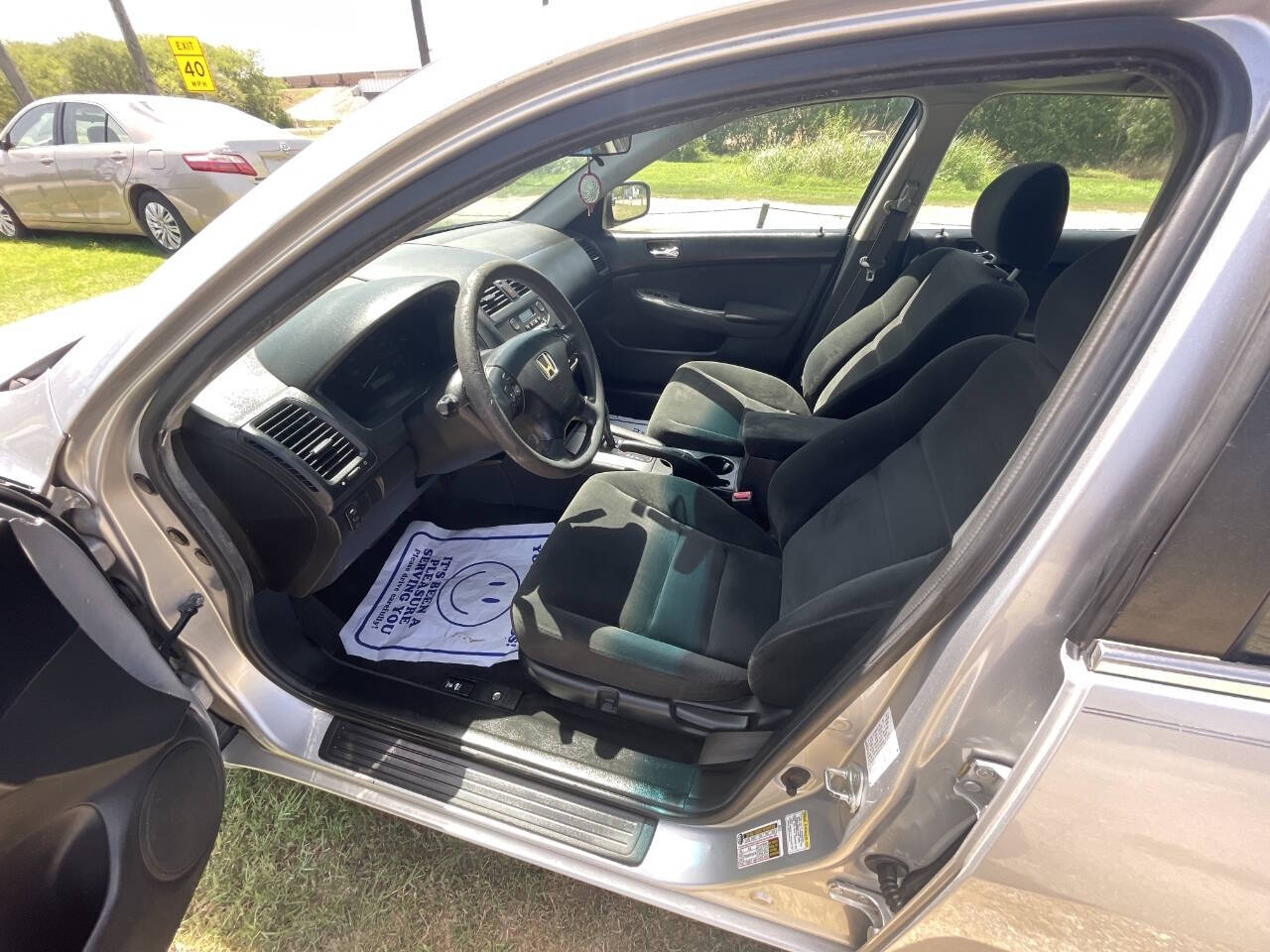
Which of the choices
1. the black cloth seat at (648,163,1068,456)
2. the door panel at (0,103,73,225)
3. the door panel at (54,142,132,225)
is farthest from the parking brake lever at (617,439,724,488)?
the door panel at (0,103,73,225)

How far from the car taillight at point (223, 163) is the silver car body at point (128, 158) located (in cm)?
2

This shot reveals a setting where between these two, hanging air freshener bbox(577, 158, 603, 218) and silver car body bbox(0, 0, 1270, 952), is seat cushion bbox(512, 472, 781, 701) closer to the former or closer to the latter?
silver car body bbox(0, 0, 1270, 952)

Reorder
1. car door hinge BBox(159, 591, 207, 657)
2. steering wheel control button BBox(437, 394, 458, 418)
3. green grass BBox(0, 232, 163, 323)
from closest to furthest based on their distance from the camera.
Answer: car door hinge BBox(159, 591, 207, 657) < steering wheel control button BBox(437, 394, 458, 418) < green grass BBox(0, 232, 163, 323)

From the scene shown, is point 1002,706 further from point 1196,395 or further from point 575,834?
point 575,834

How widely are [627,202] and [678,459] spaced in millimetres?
1531

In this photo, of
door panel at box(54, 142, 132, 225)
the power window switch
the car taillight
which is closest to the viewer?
the power window switch

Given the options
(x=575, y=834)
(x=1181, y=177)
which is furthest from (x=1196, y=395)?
(x=575, y=834)

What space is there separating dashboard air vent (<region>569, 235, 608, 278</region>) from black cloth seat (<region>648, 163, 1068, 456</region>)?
724 millimetres

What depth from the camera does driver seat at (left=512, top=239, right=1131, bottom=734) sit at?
1073 millimetres

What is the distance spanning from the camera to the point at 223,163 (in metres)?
5.00

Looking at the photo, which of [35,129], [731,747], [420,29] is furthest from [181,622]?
[420,29]

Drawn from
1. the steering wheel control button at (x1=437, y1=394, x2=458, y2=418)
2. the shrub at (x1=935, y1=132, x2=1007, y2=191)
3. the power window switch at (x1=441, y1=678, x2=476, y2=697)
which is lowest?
the power window switch at (x1=441, y1=678, x2=476, y2=697)

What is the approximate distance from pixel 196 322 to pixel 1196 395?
120cm

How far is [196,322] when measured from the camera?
929 millimetres
